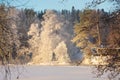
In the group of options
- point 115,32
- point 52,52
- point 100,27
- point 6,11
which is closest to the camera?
point 6,11

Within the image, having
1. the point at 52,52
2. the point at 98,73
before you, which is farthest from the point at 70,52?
the point at 98,73

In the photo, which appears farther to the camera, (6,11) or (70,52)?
(70,52)

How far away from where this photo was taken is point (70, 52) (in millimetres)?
52281

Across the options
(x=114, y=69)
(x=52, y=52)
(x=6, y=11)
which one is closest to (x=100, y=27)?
(x=114, y=69)

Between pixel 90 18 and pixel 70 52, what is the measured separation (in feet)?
A: 149

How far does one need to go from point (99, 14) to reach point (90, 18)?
227mm

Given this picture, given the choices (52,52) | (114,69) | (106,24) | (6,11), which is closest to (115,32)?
(106,24)

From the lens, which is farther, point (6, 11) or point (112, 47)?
point (112, 47)

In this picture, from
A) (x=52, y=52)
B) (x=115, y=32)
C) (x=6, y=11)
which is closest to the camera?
Result: (x=6, y=11)

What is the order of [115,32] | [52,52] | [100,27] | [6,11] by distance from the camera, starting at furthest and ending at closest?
[52,52], [100,27], [115,32], [6,11]

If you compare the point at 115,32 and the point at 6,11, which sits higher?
the point at 6,11

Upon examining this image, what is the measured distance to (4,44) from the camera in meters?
5.57

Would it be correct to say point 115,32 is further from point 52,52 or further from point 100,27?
point 52,52

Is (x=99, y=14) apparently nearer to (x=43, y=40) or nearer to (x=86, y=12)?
(x=86, y=12)
